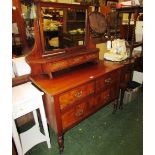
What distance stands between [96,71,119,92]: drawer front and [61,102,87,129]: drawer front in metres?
0.28

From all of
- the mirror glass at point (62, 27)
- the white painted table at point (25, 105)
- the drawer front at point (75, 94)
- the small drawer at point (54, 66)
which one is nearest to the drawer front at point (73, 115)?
the drawer front at point (75, 94)

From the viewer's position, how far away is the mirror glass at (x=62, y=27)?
4.97ft

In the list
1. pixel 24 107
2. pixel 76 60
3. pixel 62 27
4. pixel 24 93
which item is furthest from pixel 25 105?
pixel 62 27

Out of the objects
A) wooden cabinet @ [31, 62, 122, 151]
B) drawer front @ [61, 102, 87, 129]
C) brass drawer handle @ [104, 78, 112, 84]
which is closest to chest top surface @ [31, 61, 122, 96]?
wooden cabinet @ [31, 62, 122, 151]

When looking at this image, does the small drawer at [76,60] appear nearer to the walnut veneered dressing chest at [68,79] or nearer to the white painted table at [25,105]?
the walnut veneered dressing chest at [68,79]

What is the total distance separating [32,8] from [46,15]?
0.15m

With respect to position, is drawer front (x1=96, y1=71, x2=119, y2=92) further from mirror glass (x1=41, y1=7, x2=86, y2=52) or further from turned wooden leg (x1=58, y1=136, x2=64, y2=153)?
turned wooden leg (x1=58, y1=136, x2=64, y2=153)

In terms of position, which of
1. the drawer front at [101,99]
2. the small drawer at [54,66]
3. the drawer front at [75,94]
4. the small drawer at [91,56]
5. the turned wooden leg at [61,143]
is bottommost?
the turned wooden leg at [61,143]

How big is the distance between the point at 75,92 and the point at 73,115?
0.90 feet

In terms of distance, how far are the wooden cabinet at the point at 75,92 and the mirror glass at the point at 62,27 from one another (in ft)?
1.10

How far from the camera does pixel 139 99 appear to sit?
8.63ft

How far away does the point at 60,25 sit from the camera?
1642 mm
